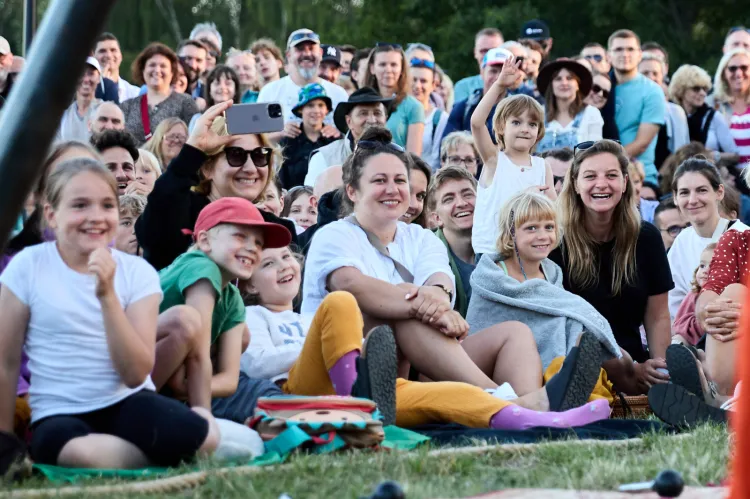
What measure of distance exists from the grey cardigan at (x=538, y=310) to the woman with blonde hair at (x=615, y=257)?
1.21 feet

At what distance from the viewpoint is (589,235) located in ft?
23.1

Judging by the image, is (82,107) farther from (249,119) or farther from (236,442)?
(236,442)

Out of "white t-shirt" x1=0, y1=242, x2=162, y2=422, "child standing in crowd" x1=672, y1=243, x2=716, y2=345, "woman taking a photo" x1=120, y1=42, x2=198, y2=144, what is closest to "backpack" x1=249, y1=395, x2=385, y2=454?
"white t-shirt" x1=0, y1=242, x2=162, y2=422

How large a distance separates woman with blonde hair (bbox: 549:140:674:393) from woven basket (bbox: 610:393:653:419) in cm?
42

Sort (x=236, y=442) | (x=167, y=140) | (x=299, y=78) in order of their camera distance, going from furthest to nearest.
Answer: (x=299, y=78) < (x=167, y=140) < (x=236, y=442)

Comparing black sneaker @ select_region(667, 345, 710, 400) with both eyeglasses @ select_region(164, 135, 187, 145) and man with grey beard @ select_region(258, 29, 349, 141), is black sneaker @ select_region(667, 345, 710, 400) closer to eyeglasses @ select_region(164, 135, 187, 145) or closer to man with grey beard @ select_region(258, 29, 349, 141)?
eyeglasses @ select_region(164, 135, 187, 145)

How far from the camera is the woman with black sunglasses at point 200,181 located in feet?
18.4

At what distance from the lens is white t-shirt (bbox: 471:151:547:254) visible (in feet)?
24.3

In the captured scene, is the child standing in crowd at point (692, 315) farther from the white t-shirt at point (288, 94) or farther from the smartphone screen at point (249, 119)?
the white t-shirt at point (288, 94)

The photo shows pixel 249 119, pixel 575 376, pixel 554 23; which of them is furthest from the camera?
pixel 554 23

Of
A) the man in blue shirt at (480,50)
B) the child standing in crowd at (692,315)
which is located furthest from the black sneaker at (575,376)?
the man in blue shirt at (480,50)

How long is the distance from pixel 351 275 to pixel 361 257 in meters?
0.22

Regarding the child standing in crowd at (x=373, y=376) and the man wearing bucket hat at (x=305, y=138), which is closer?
the child standing in crowd at (x=373, y=376)

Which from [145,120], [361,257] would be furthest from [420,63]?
[361,257]
